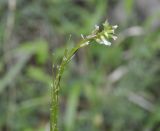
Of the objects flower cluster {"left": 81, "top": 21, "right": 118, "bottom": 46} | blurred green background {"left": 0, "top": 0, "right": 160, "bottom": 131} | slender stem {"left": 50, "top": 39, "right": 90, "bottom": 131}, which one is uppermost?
blurred green background {"left": 0, "top": 0, "right": 160, "bottom": 131}

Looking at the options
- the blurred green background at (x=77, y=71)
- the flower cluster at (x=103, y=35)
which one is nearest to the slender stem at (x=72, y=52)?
the flower cluster at (x=103, y=35)

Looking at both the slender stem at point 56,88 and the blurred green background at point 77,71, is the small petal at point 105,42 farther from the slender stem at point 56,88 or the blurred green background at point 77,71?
the blurred green background at point 77,71

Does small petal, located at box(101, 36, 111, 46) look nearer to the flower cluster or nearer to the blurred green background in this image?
the flower cluster

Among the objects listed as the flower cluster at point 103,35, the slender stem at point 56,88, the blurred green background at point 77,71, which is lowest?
the slender stem at point 56,88

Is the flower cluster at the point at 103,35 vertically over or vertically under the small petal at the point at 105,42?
over

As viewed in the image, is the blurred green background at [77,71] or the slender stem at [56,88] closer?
the slender stem at [56,88]

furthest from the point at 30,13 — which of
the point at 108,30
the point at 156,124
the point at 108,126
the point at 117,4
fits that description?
the point at 108,30

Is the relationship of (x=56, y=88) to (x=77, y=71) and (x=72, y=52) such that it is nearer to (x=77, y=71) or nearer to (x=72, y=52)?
(x=72, y=52)

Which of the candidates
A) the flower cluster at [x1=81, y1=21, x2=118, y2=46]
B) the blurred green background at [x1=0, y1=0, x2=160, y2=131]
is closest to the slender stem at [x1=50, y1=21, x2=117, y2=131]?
the flower cluster at [x1=81, y1=21, x2=118, y2=46]
